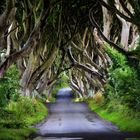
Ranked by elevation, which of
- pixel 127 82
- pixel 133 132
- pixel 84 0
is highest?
pixel 84 0

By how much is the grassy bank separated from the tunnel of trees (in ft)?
2.93

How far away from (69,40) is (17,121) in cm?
1480

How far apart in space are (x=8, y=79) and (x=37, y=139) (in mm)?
6555

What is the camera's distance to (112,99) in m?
37.5

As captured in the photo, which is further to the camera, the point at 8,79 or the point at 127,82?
the point at 127,82

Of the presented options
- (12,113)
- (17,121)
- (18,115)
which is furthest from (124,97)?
(17,121)

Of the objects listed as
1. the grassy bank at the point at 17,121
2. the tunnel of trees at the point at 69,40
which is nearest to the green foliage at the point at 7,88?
the tunnel of trees at the point at 69,40

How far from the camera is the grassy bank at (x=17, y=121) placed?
22.0 m

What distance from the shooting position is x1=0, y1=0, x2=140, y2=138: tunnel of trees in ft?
88.0

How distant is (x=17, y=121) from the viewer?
2673 cm

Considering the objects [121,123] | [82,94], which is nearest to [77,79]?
[82,94]

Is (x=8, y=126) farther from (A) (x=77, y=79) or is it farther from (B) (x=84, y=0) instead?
(A) (x=77, y=79)

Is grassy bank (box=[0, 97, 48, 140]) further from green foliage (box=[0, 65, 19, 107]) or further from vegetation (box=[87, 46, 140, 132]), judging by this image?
vegetation (box=[87, 46, 140, 132])

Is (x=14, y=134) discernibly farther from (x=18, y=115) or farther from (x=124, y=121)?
(x=124, y=121)
